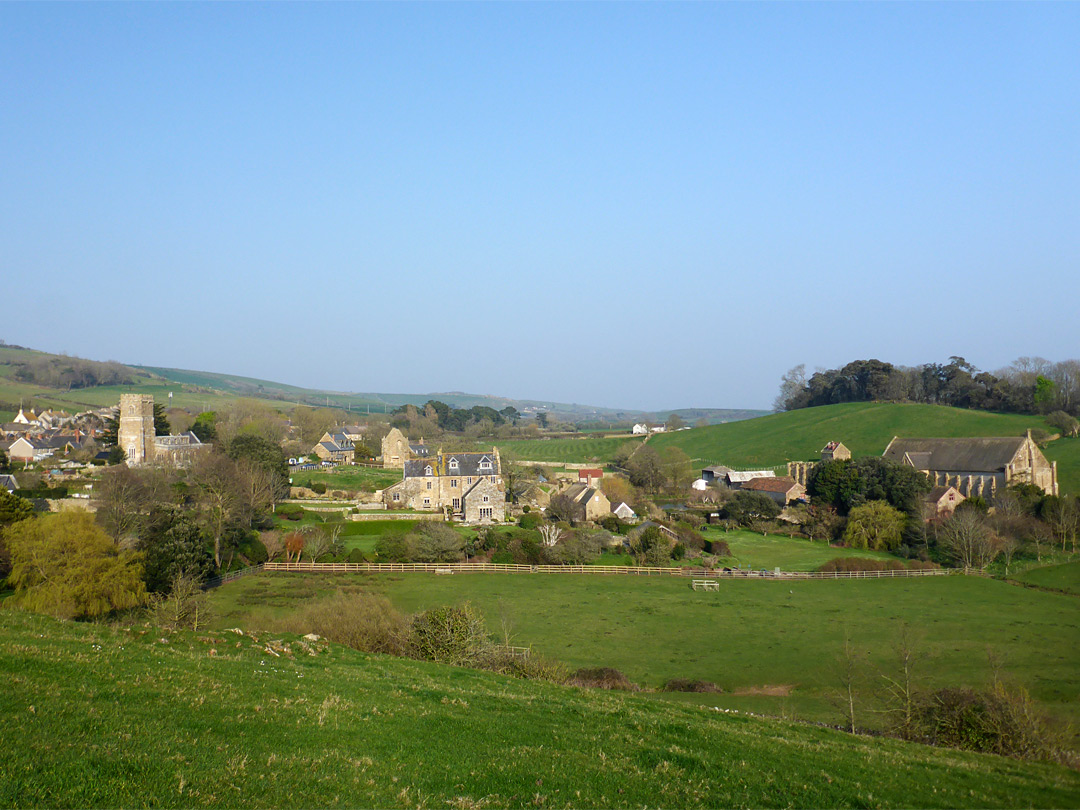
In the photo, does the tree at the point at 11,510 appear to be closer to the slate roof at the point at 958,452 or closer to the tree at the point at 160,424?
the tree at the point at 160,424

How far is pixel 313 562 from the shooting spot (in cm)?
4447

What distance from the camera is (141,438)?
223ft

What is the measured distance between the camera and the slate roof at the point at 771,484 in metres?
67.2

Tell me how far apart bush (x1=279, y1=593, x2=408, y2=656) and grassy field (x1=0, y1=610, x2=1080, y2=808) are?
750cm

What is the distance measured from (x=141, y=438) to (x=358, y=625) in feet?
183

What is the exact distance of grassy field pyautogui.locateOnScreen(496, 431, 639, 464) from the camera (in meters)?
104

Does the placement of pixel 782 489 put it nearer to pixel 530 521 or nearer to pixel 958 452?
pixel 958 452

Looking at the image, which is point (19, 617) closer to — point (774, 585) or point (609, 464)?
point (774, 585)

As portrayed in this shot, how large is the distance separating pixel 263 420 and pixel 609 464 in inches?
1809

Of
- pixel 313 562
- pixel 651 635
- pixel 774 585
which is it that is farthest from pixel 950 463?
pixel 313 562

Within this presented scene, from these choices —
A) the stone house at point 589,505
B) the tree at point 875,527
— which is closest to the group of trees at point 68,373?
the stone house at point 589,505

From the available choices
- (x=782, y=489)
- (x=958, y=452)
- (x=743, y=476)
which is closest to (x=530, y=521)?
(x=782, y=489)

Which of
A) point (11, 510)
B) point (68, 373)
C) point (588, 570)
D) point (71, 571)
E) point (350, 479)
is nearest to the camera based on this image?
point (71, 571)

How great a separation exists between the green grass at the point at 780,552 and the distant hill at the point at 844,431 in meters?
30.0
